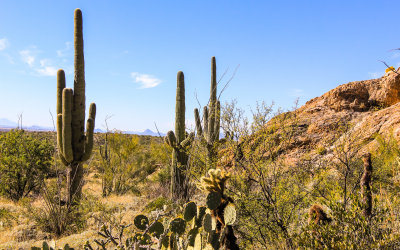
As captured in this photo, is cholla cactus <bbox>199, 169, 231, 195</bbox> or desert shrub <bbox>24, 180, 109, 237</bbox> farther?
desert shrub <bbox>24, 180, 109, 237</bbox>

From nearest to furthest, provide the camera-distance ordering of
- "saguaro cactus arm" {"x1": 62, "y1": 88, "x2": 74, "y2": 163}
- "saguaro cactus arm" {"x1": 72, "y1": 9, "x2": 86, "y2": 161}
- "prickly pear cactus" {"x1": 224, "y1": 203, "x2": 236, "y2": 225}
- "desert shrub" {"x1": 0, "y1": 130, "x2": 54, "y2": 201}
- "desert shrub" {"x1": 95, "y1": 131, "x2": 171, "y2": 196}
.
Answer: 1. "prickly pear cactus" {"x1": 224, "y1": 203, "x2": 236, "y2": 225}
2. "saguaro cactus arm" {"x1": 62, "y1": 88, "x2": 74, "y2": 163}
3. "saguaro cactus arm" {"x1": 72, "y1": 9, "x2": 86, "y2": 161}
4. "desert shrub" {"x1": 0, "y1": 130, "x2": 54, "y2": 201}
5. "desert shrub" {"x1": 95, "y1": 131, "x2": 171, "y2": 196}

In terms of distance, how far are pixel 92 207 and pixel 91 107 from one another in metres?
3.74

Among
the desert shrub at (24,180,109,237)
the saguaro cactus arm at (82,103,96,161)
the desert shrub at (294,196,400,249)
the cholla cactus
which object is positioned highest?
the saguaro cactus arm at (82,103,96,161)

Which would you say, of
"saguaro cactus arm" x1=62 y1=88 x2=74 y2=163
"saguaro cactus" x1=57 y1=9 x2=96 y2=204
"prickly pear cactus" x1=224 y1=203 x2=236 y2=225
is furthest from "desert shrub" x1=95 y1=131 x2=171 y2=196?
"prickly pear cactus" x1=224 y1=203 x2=236 y2=225

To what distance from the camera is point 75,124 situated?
747 cm

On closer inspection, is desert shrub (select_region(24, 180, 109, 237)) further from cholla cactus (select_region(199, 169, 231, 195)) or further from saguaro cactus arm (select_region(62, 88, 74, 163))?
cholla cactus (select_region(199, 169, 231, 195))

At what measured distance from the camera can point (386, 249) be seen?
2.21 meters

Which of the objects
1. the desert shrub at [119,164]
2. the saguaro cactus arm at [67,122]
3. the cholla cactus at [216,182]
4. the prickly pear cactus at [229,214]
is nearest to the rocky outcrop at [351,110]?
the desert shrub at [119,164]

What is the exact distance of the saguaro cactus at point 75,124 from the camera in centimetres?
710

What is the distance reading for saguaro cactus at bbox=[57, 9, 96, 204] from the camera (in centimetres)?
710

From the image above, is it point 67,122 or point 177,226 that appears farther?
point 67,122

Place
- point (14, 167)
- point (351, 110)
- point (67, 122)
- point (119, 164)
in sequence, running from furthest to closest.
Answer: point (351, 110), point (119, 164), point (14, 167), point (67, 122)

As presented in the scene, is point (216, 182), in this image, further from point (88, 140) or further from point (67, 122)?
point (88, 140)

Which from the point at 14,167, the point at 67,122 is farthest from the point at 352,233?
the point at 14,167
